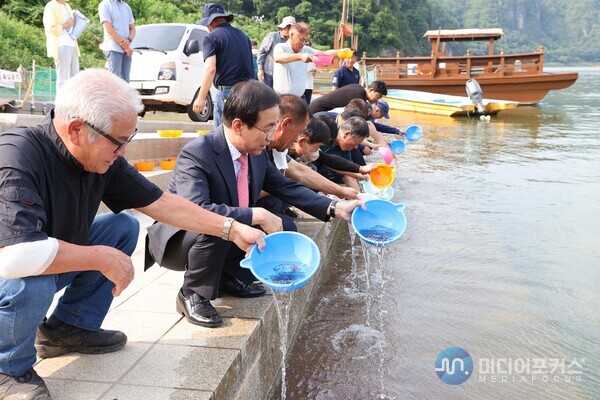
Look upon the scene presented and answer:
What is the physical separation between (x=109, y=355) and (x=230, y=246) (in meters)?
0.78

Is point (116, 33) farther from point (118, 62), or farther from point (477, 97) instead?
point (477, 97)

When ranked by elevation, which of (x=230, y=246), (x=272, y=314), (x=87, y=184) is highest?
(x=87, y=184)

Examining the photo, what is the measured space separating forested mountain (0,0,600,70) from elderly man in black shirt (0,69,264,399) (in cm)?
1335

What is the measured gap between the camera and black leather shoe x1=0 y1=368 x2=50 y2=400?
1891 mm

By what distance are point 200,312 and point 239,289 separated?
15.2 inches

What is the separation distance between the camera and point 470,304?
393 centimetres

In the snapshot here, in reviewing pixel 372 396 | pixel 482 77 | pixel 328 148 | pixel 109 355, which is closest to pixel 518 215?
pixel 328 148

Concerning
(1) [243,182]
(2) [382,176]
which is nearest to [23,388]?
(1) [243,182]

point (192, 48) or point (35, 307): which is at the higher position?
point (192, 48)

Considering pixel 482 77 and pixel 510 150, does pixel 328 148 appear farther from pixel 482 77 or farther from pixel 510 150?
pixel 482 77

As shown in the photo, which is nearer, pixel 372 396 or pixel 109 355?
pixel 109 355

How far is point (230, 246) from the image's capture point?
2814 mm

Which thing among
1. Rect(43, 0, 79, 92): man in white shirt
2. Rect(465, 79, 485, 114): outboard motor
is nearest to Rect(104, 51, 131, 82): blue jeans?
Rect(43, 0, 79, 92): man in white shirt

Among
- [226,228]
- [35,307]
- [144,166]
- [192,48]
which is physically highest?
[192,48]
